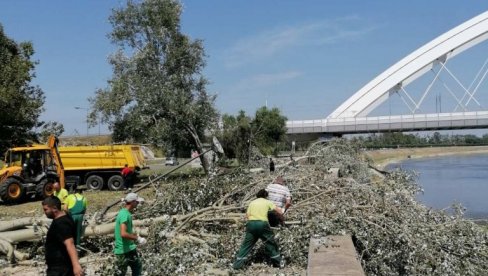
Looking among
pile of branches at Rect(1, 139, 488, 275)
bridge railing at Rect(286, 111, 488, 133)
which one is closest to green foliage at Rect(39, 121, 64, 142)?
pile of branches at Rect(1, 139, 488, 275)

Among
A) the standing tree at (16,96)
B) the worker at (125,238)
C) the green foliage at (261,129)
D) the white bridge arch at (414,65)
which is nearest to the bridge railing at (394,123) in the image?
the white bridge arch at (414,65)

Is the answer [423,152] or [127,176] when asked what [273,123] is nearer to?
[127,176]

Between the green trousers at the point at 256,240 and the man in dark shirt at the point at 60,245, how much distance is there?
363 cm

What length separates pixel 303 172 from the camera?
13.5m

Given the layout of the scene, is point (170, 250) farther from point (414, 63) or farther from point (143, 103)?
point (414, 63)

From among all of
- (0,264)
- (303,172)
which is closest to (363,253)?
(303,172)

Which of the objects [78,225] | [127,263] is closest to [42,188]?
[78,225]

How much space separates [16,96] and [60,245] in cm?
1744

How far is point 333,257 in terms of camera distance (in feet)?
26.4

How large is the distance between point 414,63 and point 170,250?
57.0 m

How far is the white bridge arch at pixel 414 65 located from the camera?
194ft

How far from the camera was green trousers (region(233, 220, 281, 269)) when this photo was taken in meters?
8.95

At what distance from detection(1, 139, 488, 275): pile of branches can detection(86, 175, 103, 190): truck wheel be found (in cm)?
1672

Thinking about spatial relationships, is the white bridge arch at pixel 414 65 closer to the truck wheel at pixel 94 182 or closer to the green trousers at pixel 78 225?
the truck wheel at pixel 94 182
